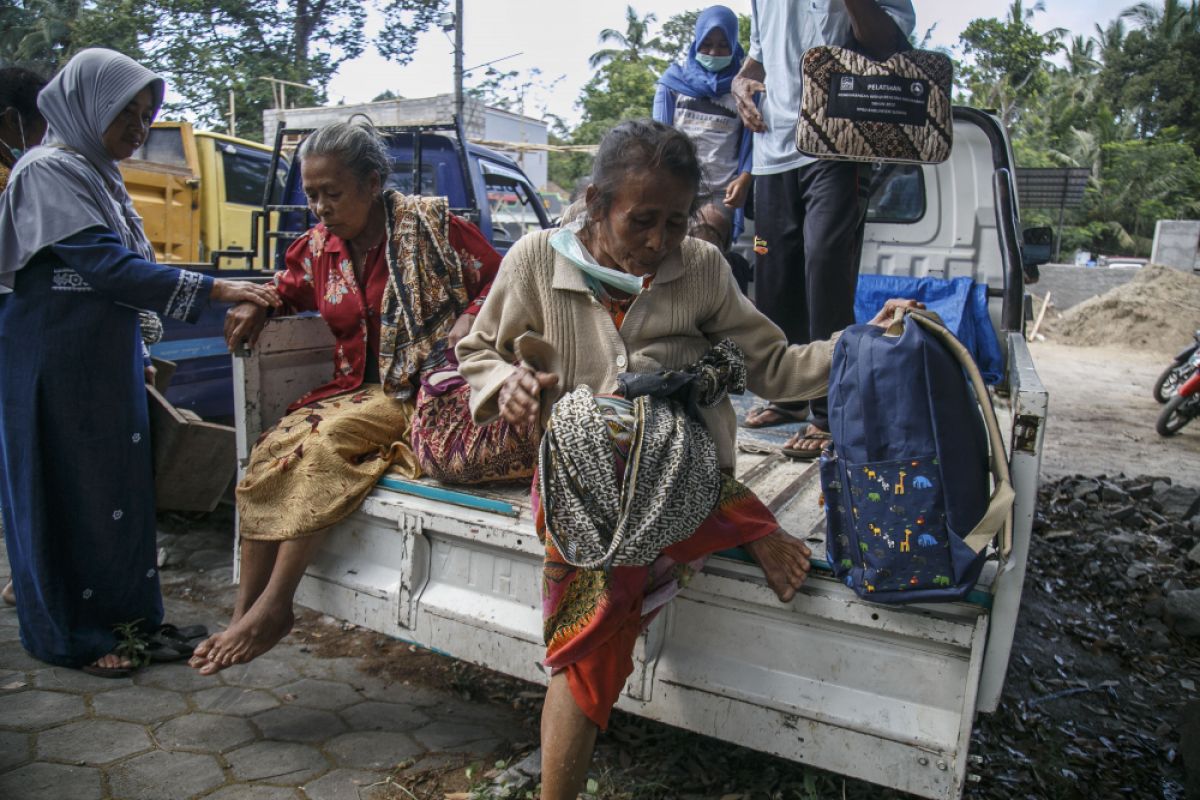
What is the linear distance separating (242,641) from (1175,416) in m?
7.83

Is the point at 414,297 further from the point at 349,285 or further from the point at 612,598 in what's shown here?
the point at 612,598

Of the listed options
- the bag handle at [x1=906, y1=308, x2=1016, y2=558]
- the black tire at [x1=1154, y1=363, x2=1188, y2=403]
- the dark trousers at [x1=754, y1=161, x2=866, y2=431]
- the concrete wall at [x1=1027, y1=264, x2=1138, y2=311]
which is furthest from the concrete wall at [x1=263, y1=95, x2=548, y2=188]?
the concrete wall at [x1=1027, y1=264, x2=1138, y2=311]

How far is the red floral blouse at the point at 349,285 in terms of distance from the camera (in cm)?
278

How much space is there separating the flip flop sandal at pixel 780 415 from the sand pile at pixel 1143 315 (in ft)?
42.7

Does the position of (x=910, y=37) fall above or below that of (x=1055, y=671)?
above

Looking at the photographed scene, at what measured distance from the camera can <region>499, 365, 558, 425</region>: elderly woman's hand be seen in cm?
197

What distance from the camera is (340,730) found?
2535 millimetres

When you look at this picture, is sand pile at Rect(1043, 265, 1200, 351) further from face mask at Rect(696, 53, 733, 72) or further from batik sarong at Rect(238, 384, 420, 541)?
batik sarong at Rect(238, 384, 420, 541)

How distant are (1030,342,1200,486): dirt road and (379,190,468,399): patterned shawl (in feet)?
15.7

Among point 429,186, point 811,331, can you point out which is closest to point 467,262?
point 811,331

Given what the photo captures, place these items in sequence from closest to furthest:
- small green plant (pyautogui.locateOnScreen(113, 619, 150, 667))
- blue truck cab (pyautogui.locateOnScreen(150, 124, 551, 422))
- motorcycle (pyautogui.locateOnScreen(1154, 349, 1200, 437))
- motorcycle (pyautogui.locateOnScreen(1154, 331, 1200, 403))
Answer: small green plant (pyautogui.locateOnScreen(113, 619, 150, 667))
blue truck cab (pyautogui.locateOnScreen(150, 124, 551, 422))
motorcycle (pyautogui.locateOnScreen(1154, 349, 1200, 437))
motorcycle (pyautogui.locateOnScreen(1154, 331, 1200, 403))

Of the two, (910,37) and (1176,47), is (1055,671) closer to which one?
(910,37)

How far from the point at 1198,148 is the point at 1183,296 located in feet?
72.0

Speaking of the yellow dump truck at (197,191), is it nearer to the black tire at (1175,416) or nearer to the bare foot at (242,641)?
the bare foot at (242,641)
